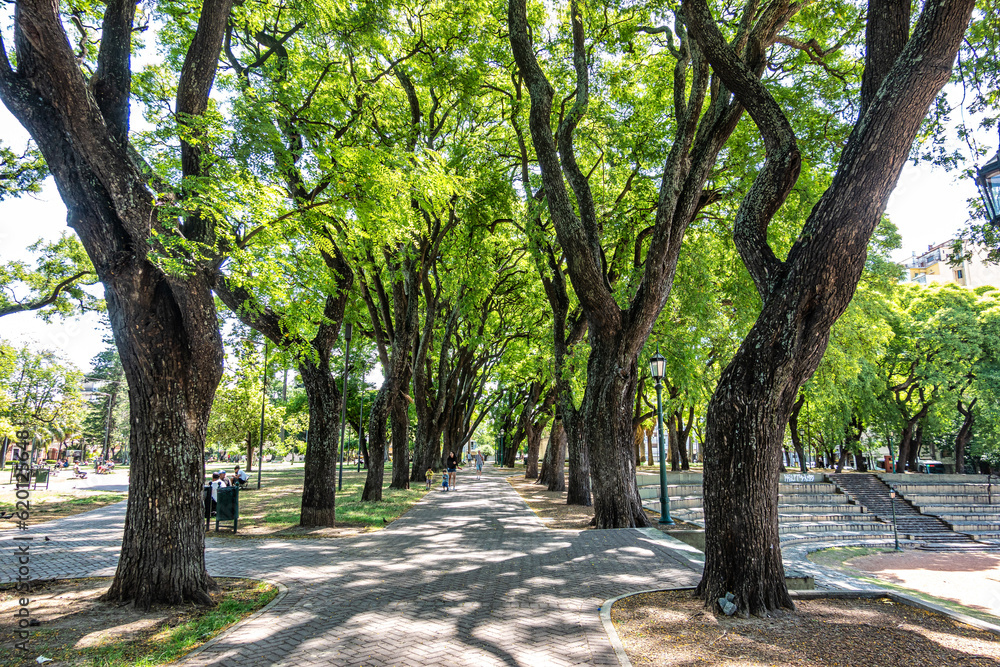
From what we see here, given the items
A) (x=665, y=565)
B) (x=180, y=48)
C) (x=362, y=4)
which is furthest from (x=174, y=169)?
(x=665, y=565)

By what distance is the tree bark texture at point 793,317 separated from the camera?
5.35 meters

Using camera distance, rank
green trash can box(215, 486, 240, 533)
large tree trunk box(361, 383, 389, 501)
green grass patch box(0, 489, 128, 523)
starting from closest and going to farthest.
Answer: green trash can box(215, 486, 240, 533), green grass patch box(0, 489, 128, 523), large tree trunk box(361, 383, 389, 501)

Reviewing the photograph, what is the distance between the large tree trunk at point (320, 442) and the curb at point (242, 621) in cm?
477

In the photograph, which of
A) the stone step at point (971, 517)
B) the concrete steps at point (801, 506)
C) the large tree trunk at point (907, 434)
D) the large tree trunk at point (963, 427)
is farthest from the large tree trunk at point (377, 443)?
the large tree trunk at point (963, 427)

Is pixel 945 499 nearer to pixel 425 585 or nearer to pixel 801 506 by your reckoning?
pixel 801 506

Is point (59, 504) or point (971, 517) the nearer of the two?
point (59, 504)

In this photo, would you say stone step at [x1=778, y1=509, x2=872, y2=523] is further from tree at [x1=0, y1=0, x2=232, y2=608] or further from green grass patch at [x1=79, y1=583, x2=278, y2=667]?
tree at [x1=0, y1=0, x2=232, y2=608]

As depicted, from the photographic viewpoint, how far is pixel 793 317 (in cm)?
559

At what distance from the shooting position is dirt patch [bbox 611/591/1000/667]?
4.52m

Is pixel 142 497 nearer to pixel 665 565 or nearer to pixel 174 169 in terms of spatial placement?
pixel 174 169

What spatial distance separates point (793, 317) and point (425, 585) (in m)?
5.50

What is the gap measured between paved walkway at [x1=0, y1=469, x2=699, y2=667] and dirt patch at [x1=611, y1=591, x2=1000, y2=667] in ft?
1.72

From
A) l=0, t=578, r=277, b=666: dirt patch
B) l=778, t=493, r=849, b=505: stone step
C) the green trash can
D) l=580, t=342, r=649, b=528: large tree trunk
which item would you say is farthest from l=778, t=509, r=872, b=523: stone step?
l=0, t=578, r=277, b=666: dirt patch

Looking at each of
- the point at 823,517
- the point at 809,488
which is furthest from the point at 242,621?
the point at 809,488
